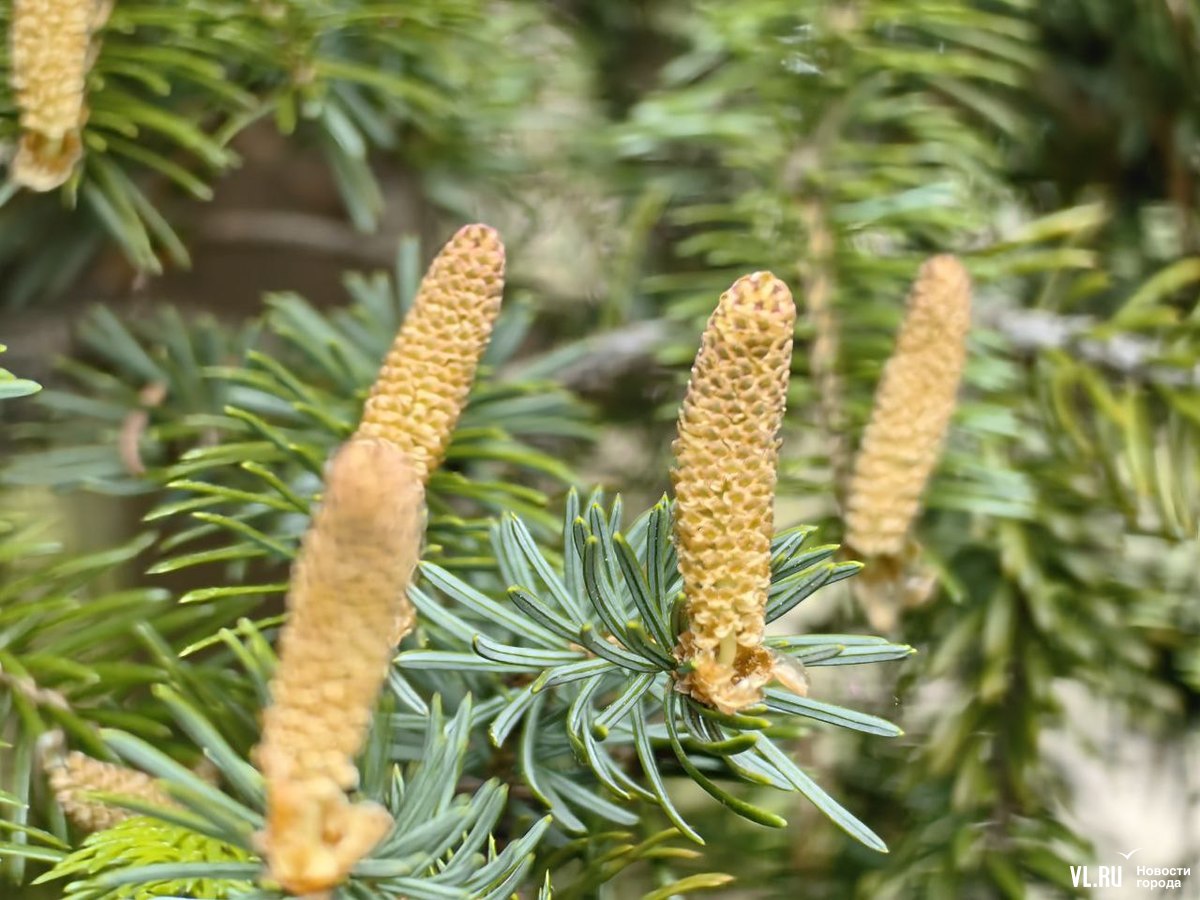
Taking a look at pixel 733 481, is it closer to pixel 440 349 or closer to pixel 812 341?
pixel 440 349

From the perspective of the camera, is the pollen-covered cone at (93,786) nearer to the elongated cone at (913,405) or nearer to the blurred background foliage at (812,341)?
the blurred background foliage at (812,341)

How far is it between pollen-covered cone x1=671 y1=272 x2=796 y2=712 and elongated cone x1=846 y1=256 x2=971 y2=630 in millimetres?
103

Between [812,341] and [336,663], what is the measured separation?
270 millimetres

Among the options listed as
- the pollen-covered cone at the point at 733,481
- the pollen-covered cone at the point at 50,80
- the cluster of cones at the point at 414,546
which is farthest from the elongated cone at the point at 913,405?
the pollen-covered cone at the point at 50,80

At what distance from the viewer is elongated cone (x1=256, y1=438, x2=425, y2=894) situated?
0.16 m

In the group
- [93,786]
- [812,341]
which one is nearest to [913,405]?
[812,341]

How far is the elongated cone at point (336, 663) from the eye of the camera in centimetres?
16

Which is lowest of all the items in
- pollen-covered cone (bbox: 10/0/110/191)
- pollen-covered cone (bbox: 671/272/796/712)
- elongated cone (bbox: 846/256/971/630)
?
elongated cone (bbox: 846/256/971/630)

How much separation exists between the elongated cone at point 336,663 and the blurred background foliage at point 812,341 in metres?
0.10

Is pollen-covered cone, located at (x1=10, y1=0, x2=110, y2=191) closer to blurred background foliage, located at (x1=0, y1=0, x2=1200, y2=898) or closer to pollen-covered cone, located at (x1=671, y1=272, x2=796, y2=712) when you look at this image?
blurred background foliage, located at (x1=0, y1=0, x2=1200, y2=898)

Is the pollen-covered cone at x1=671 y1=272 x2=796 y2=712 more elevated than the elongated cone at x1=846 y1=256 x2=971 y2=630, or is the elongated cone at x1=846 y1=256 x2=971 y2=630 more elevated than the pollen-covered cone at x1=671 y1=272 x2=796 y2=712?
the pollen-covered cone at x1=671 y1=272 x2=796 y2=712

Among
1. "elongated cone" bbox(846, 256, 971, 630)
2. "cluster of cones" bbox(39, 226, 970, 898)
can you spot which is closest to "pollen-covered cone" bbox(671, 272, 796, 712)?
"cluster of cones" bbox(39, 226, 970, 898)

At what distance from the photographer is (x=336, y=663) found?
0.57ft

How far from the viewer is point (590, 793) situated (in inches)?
10.5
